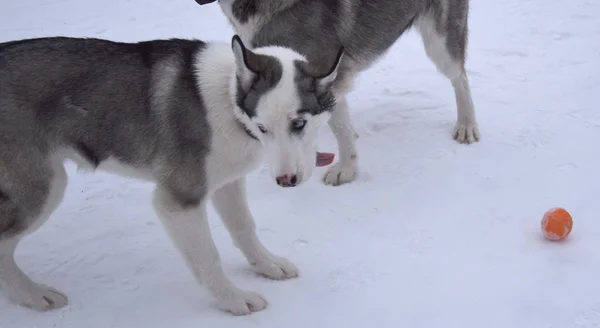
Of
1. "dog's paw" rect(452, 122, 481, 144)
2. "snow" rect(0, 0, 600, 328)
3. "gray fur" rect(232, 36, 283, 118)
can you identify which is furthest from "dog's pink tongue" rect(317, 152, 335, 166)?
"gray fur" rect(232, 36, 283, 118)

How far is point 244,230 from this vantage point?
133 inches

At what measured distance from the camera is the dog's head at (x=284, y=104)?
8.23 ft

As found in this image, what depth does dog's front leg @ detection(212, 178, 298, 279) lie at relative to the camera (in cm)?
333

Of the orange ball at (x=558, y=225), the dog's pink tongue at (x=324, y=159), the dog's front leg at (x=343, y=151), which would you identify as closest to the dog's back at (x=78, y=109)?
the dog's front leg at (x=343, y=151)

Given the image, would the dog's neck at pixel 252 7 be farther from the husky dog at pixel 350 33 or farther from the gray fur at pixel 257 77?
the gray fur at pixel 257 77

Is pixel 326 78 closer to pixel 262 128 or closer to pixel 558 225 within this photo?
pixel 262 128

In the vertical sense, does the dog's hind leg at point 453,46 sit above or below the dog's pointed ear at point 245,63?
below

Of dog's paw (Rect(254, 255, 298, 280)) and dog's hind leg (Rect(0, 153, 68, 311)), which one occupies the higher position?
dog's hind leg (Rect(0, 153, 68, 311))

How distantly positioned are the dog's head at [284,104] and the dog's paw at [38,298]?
1.52 metres

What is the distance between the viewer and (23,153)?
9.22 feet

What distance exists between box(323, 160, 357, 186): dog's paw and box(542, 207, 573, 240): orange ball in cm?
144

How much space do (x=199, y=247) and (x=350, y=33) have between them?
1885mm

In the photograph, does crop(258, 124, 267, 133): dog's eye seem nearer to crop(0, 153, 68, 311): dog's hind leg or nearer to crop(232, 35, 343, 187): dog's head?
crop(232, 35, 343, 187): dog's head

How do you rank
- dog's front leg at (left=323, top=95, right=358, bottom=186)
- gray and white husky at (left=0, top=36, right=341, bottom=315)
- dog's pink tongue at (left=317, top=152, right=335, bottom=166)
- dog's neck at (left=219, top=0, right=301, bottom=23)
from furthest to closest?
dog's pink tongue at (left=317, top=152, right=335, bottom=166) → dog's front leg at (left=323, top=95, right=358, bottom=186) → dog's neck at (left=219, top=0, right=301, bottom=23) → gray and white husky at (left=0, top=36, right=341, bottom=315)
